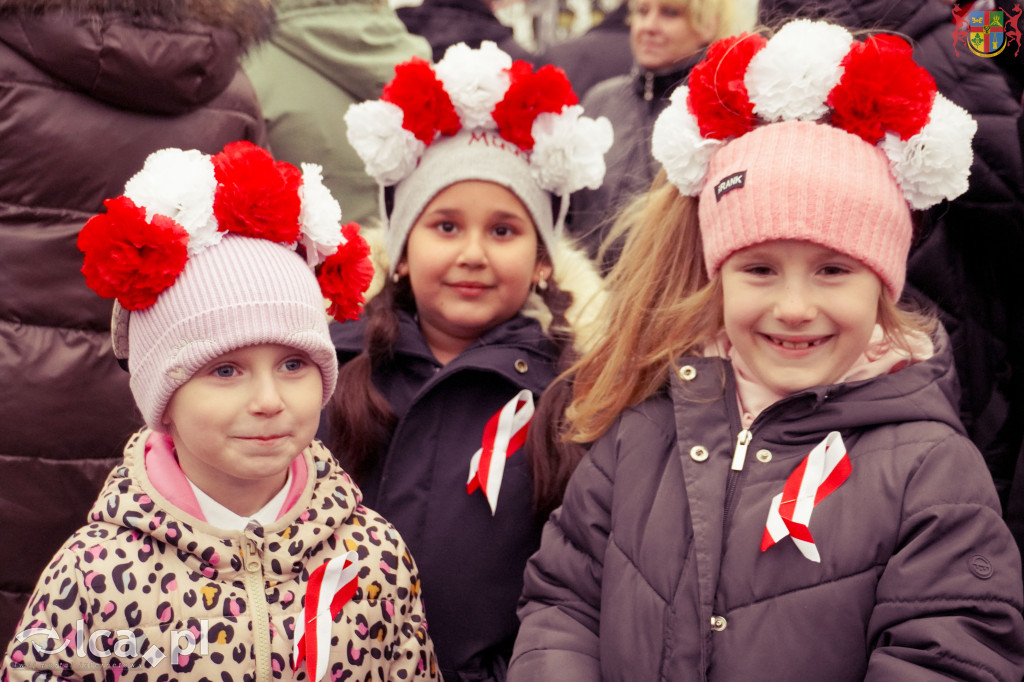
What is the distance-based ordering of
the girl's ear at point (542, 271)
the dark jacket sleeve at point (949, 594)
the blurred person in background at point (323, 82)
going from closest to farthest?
the dark jacket sleeve at point (949, 594)
the girl's ear at point (542, 271)
the blurred person in background at point (323, 82)

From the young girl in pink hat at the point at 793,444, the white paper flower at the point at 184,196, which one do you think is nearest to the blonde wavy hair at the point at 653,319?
the young girl in pink hat at the point at 793,444

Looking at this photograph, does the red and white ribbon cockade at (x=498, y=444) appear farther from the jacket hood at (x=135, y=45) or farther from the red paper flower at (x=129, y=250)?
the jacket hood at (x=135, y=45)

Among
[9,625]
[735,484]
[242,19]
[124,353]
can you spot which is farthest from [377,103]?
[9,625]

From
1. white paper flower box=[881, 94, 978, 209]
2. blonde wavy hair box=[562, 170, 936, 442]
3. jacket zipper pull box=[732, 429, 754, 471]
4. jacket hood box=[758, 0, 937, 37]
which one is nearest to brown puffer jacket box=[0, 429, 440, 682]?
blonde wavy hair box=[562, 170, 936, 442]

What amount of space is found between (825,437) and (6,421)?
1.99 meters

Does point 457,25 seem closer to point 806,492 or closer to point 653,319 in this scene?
point 653,319

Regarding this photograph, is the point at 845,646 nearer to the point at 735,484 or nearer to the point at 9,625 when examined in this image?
the point at 735,484

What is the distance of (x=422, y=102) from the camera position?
288cm

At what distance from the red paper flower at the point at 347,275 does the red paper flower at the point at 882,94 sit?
3.45 feet

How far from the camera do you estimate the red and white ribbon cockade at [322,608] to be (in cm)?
201

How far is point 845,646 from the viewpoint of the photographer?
74.6 inches

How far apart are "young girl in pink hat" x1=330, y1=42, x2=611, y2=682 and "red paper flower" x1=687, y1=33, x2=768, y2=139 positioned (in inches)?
27.4

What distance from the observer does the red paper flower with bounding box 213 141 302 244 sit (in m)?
2.03

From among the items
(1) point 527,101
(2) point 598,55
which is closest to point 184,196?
(1) point 527,101
